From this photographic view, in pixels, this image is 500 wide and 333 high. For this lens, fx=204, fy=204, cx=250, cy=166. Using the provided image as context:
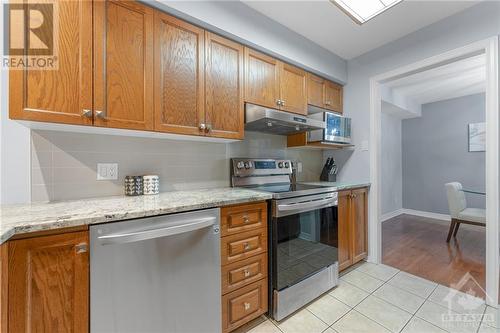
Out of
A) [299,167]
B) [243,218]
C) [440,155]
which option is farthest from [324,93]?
[440,155]

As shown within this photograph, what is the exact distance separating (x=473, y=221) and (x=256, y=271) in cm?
306

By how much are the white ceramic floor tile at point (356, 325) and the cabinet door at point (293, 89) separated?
180 cm

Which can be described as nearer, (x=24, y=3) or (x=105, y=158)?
(x=24, y=3)

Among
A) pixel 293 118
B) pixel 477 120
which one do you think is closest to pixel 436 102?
pixel 477 120

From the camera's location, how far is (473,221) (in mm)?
2611

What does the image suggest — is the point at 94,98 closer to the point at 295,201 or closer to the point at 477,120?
the point at 295,201

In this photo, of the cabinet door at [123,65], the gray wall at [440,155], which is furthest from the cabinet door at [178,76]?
the gray wall at [440,155]

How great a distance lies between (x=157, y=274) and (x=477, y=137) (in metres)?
5.47

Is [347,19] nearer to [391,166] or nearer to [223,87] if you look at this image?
[223,87]

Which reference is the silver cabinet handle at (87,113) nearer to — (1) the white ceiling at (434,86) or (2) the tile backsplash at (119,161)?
(2) the tile backsplash at (119,161)

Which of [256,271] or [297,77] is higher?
[297,77]

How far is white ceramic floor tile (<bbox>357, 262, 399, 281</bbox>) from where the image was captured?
2053 millimetres

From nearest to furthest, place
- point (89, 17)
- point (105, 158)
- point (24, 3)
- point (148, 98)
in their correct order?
point (24, 3)
point (89, 17)
point (148, 98)
point (105, 158)

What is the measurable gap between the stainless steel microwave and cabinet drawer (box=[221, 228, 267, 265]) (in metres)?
1.26
